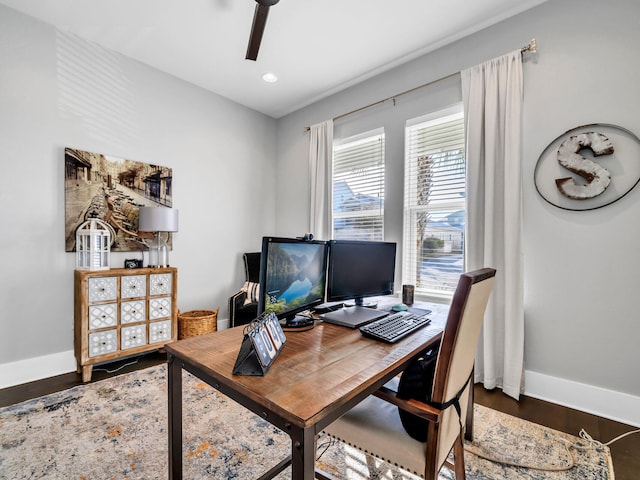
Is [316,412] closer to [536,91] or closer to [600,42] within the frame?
[536,91]

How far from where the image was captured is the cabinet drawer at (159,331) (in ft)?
9.23

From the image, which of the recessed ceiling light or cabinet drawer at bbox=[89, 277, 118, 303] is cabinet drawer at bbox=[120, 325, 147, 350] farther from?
the recessed ceiling light

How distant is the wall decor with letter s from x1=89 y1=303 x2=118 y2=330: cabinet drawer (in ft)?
11.8

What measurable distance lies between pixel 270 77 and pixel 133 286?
2.54 metres

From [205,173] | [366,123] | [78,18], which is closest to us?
[78,18]

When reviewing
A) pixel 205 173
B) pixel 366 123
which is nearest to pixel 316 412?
pixel 366 123

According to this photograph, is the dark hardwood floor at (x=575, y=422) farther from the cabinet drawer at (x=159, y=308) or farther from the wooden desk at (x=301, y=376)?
the cabinet drawer at (x=159, y=308)

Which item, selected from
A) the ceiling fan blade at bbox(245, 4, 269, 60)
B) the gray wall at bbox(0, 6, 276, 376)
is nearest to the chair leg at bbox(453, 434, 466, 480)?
the ceiling fan blade at bbox(245, 4, 269, 60)

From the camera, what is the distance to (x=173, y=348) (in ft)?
3.85

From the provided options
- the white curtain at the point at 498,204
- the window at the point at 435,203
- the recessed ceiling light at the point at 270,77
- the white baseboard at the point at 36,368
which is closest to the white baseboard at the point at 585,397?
the white curtain at the point at 498,204

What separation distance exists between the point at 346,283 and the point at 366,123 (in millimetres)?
2216

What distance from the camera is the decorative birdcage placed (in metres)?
2.59

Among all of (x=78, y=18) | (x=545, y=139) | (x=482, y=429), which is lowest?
(x=482, y=429)

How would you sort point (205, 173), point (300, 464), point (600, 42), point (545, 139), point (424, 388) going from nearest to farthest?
point (300, 464)
point (424, 388)
point (600, 42)
point (545, 139)
point (205, 173)
